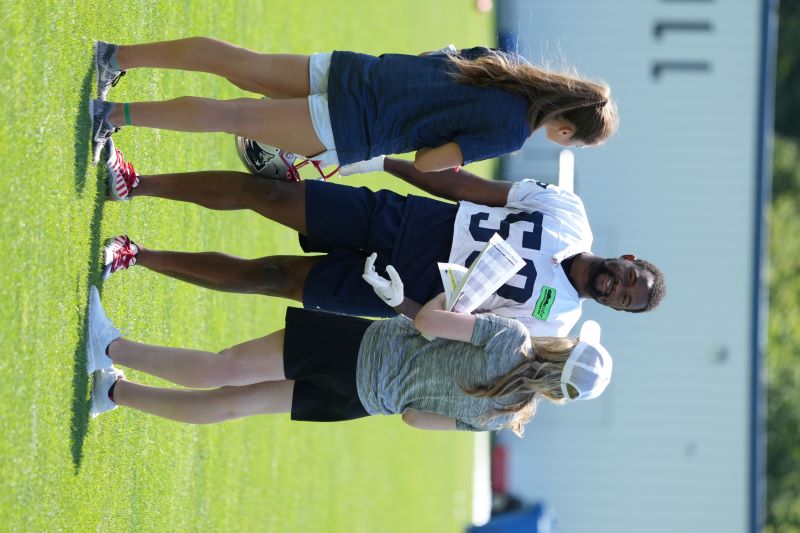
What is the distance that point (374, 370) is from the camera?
421 centimetres

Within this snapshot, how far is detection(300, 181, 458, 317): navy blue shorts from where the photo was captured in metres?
4.50

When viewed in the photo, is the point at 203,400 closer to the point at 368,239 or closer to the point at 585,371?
the point at 368,239

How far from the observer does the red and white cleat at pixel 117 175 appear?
4367 mm

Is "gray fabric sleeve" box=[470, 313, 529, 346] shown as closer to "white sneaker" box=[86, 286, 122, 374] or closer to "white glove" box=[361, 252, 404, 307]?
"white glove" box=[361, 252, 404, 307]

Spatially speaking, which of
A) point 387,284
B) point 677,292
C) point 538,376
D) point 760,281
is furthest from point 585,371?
point 760,281

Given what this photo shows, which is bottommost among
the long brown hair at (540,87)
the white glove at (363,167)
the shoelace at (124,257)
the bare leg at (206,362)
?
the bare leg at (206,362)

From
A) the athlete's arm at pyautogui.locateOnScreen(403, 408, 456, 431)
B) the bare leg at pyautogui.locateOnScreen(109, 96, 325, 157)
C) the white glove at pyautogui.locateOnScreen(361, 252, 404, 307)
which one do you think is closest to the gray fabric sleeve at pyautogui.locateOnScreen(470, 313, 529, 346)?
the white glove at pyautogui.locateOnScreen(361, 252, 404, 307)

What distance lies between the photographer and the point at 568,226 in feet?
15.0

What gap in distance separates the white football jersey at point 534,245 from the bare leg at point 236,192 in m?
0.73

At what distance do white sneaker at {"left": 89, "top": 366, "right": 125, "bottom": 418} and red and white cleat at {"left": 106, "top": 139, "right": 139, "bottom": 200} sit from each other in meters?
0.76

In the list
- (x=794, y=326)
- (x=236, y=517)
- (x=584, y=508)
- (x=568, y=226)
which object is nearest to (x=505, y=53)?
(x=568, y=226)

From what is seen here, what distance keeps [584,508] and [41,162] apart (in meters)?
13.4

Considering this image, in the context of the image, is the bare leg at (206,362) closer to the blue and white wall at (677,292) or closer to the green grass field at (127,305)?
the green grass field at (127,305)

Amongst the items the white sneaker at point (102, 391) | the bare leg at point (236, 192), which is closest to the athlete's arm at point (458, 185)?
the bare leg at point (236, 192)
